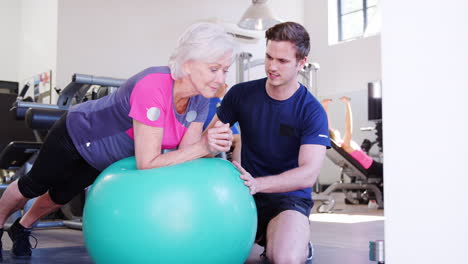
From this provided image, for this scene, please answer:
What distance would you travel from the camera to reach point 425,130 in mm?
834

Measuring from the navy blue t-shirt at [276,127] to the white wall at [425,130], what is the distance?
0.99 meters

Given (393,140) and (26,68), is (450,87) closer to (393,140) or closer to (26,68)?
(393,140)

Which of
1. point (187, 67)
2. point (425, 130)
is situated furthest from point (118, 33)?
point (425, 130)

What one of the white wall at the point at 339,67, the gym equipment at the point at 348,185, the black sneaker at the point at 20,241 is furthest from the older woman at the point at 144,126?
the white wall at the point at 339,67

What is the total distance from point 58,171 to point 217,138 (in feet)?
2.18

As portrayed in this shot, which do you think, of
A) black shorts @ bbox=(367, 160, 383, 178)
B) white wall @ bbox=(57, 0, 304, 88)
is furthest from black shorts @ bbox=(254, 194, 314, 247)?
white wall @ bbox=(57, 0, 304, 88)

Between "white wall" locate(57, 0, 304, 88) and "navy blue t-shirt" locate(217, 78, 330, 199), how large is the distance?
13.7 ft

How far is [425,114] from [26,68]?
6554 mm

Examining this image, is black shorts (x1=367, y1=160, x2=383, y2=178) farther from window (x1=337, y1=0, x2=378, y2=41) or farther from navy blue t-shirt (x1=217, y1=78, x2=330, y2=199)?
window (x1=337, y1=0, x2=378, y2=41)

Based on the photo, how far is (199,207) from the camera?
4.49 feet

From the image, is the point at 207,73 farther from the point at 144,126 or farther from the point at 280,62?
the point at 280,62

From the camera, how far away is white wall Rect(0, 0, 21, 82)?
22.0 feet

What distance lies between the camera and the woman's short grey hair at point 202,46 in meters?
1.51

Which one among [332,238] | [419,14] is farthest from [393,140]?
[332,238]
